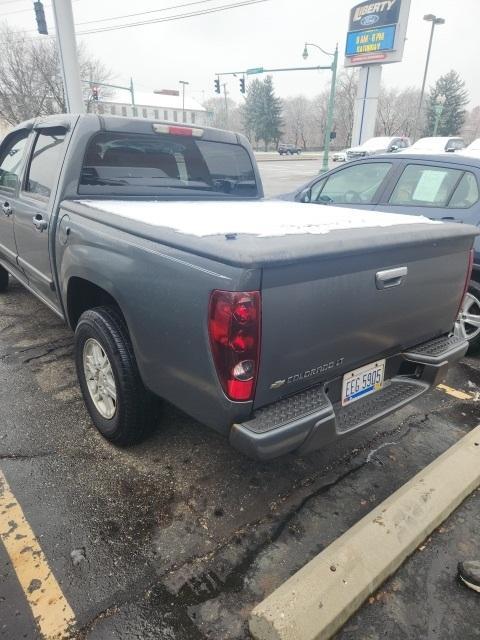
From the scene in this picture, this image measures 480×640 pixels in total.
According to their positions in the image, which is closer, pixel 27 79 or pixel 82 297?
pixel 82 297

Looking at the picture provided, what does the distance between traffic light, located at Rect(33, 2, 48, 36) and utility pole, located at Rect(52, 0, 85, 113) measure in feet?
12.7

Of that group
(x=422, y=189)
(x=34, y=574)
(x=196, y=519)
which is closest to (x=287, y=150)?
(x=422, y=189)

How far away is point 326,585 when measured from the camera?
1.83 m

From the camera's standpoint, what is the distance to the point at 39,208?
3.38 m

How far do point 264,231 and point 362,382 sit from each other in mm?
930

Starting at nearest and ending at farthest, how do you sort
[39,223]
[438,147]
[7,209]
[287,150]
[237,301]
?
[237,301] → [39,223] → [7,209] → [438,147] → [287,150]

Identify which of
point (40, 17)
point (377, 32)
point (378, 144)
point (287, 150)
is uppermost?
point (377, 32)

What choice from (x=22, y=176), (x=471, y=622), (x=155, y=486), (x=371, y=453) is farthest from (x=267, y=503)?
(x=22, y=176)

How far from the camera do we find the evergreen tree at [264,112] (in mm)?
76875

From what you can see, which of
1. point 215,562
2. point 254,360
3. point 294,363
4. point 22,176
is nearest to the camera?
point 254,360

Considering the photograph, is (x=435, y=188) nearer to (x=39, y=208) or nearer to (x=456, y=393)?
(x=456, y=393)

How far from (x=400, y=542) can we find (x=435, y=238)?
4.89ft

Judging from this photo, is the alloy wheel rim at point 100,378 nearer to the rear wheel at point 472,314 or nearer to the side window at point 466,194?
the rear wheel at point 472,314

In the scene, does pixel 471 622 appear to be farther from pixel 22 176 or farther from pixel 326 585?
pixel 22 176
